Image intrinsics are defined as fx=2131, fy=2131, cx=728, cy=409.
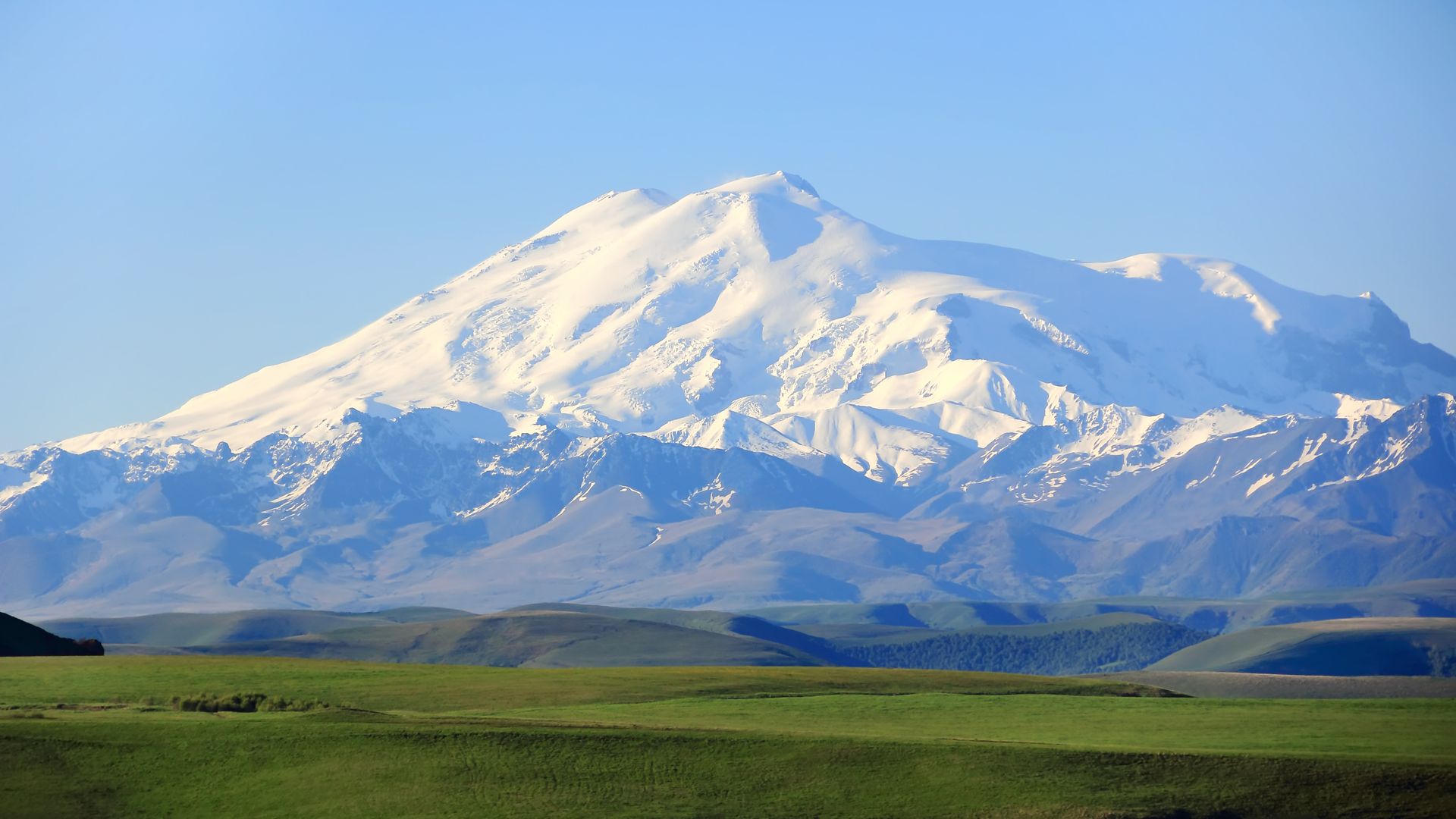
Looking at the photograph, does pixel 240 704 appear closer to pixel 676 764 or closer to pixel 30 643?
pixel 676 764

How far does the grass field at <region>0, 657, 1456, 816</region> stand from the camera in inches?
3430

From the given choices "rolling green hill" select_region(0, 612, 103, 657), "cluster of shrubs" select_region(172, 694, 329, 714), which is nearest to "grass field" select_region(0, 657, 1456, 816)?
"cluster of shrubs" select_region(172, 694, 329, 714)

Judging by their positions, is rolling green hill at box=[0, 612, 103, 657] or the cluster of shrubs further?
rolling green hill at box=[0, 612, 103, 657]

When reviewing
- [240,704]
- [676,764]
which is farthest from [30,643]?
[676,764]

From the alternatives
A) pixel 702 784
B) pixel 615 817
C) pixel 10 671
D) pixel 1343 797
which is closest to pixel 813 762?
pixel 702 784

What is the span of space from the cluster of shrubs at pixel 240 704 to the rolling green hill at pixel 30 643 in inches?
1307

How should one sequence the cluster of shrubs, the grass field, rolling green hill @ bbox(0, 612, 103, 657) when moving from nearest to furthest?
the grass field < the cluster of shrubs < rolling green hill @ bbox(0, 612, 103, 657)

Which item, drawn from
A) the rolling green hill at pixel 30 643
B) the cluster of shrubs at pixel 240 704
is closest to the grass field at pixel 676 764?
the cluster of shrubs at pixel 240 704

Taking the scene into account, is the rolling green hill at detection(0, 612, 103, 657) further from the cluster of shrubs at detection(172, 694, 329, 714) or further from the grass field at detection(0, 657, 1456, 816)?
the cluster of shrubs at detection(172, 694, 329, 714)

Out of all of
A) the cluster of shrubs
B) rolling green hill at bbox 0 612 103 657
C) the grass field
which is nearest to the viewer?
the grass field

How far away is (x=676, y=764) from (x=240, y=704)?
2563cm

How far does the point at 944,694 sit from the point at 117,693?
48.4 metres

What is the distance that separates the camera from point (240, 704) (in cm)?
10575

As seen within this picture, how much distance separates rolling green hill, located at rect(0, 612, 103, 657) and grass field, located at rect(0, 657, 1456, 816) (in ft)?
93.3
